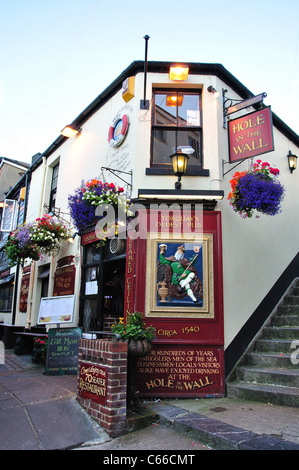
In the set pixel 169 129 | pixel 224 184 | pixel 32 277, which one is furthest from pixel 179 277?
pixel 32 277

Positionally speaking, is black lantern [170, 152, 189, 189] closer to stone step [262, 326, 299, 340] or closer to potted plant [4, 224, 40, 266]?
stone step [262, 326, 299, 340]

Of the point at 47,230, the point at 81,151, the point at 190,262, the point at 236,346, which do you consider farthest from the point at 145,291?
the point at 81,151

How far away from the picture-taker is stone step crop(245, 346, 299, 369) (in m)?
5.20

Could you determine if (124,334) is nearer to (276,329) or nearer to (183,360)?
(183,360)

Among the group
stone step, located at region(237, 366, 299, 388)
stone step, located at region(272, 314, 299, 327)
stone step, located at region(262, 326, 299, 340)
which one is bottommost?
stone step, located at region(237, 366, 299, 388)

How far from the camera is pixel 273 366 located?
17.5 feet

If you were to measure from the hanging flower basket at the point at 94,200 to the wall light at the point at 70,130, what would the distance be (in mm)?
3122

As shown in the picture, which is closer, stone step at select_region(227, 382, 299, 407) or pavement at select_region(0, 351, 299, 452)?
pavement at select_region(0, 351, 299, 452)

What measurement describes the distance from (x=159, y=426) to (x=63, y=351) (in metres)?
2.94

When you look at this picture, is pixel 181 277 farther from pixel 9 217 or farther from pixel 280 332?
pixel 9 217

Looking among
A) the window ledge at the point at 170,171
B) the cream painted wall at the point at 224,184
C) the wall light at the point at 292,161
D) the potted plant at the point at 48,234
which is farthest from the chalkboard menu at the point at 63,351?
the wall light at the point at 292,161

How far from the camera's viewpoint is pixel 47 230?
8422 millimetres

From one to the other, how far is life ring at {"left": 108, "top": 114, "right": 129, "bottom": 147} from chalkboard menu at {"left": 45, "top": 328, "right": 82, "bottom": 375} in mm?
3878

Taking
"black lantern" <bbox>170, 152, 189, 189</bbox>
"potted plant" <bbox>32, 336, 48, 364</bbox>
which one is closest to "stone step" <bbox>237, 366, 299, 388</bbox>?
"black lantern" <bbox>170, 152, 189, 189</bbox>
